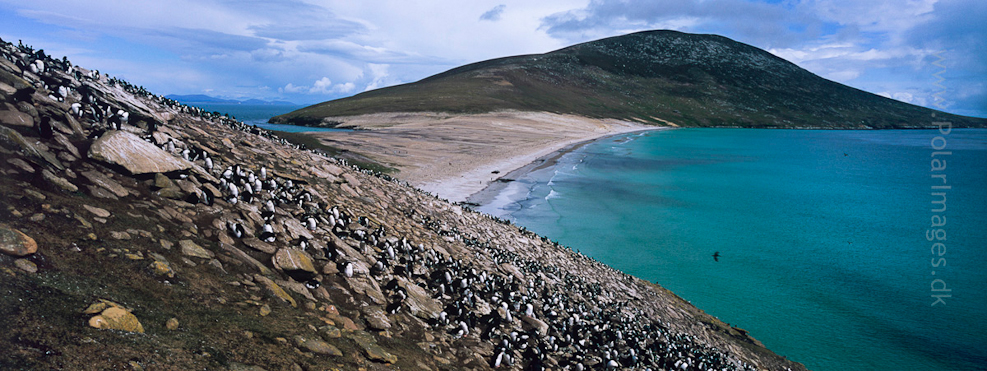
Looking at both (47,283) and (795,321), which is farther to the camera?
(795,321)

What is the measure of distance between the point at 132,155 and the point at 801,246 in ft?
143

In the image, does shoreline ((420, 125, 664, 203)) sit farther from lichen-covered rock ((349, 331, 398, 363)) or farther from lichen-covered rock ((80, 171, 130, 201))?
lichen-covered rock ((349, 331, 398, 363))

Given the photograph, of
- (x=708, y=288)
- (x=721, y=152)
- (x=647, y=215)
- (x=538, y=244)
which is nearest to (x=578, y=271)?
(x=538, y=244)

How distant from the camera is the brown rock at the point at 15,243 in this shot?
16.5ft

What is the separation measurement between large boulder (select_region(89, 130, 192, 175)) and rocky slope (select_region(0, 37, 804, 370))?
0.03 metres

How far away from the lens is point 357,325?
7.50m

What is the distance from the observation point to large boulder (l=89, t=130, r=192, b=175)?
7.72 metres

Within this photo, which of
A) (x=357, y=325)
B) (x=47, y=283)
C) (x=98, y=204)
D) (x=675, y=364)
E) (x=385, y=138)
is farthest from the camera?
(x=385, y=138)

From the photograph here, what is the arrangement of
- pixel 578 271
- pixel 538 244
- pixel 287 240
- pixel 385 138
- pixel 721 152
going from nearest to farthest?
1. pixel 287 240
2. pixel 578 271
3. pixel 538 244
4. pixel 385 138
5. pixel 721 152

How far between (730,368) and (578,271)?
6360mm

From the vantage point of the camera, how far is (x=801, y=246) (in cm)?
3694

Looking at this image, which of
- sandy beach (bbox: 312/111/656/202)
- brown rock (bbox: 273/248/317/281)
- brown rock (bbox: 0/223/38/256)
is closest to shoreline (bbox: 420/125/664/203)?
sandy beach (bbox: 312/111/656/202)

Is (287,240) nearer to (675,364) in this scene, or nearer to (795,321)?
(675,364)

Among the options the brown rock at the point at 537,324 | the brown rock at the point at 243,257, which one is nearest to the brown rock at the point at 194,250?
the brown rock at the point at 243,257
